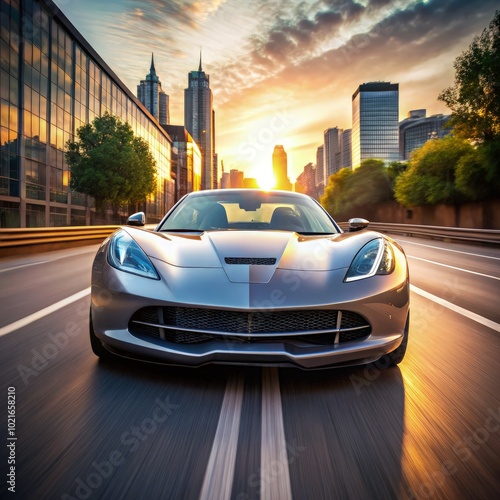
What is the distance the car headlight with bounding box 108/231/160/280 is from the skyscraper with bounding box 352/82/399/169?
85163 millimetres

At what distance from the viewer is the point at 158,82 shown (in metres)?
168

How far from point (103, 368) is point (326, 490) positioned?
1605 mm

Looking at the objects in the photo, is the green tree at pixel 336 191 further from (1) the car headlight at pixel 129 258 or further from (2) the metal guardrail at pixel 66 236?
(1) the car headlight at pixel 129 258

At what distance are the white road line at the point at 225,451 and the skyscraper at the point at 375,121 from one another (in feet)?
281

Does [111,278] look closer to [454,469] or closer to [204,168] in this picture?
[454,469]

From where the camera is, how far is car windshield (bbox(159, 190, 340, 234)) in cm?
366

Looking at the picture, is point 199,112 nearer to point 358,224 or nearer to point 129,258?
point 358,224

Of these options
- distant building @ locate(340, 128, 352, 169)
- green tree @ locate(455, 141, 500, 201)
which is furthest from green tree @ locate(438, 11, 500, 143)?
distant building @ locate(340, 128, 352, 169)

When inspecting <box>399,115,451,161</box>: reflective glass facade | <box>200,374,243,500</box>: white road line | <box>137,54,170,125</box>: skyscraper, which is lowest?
<box>200,374,243,500</box>: white road line

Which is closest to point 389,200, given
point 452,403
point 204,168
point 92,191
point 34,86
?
point 92,191

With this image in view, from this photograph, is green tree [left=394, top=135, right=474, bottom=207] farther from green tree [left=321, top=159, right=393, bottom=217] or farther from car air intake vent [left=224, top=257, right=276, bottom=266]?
car air intake vent [left=224, top=257, right=276, bottom=266]

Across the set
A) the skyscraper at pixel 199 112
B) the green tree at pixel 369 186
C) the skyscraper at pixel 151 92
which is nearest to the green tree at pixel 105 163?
the green tree at pixel 369 186

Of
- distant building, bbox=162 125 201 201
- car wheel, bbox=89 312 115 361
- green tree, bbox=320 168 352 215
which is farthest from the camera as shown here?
distant building, bbox=162 125 201 201

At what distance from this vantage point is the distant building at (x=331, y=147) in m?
179
